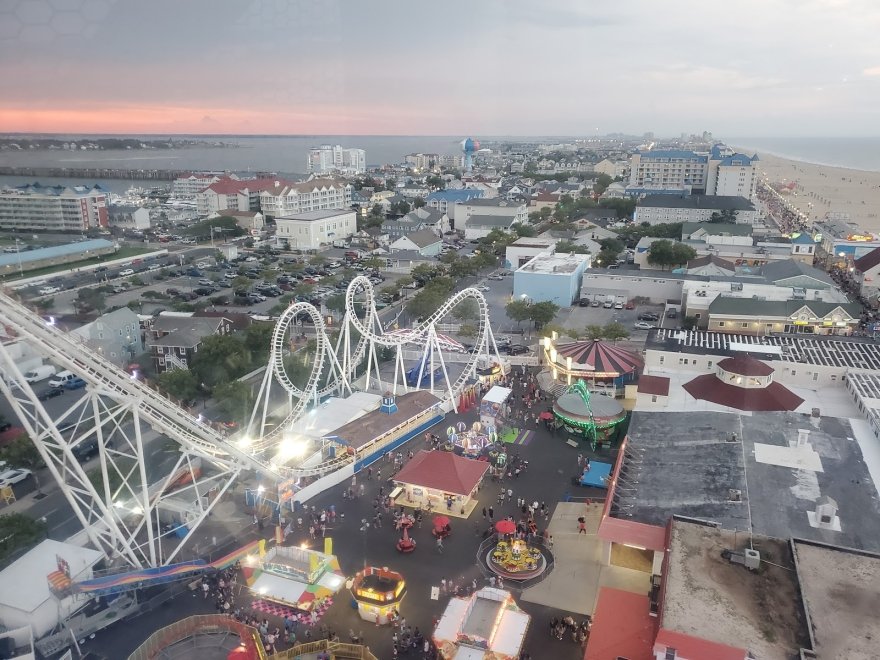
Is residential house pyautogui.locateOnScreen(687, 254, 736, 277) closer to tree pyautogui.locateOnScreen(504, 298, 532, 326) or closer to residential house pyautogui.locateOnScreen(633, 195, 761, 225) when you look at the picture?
tree pyautogui.locateOnScreen(504, 298, 532, 326)

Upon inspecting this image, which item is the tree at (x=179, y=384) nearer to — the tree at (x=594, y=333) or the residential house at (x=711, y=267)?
the tree at (x=594, y=333)

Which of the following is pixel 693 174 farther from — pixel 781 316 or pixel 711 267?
pixel 781 316

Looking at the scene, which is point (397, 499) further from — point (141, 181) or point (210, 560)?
point (141, 181)

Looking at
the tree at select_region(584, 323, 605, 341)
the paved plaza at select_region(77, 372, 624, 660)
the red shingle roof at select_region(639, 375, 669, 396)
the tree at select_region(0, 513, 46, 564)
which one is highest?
the red shingle roof at select_region(639, 375, 669, 396)

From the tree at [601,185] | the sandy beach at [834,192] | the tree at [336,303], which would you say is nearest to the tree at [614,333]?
the tree at [336,303]

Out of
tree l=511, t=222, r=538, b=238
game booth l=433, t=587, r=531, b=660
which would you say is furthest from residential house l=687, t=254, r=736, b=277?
game booth l=433, t=587, r=531, b=660

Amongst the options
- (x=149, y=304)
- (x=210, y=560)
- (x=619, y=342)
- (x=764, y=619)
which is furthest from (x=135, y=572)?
(x=149, y=304)

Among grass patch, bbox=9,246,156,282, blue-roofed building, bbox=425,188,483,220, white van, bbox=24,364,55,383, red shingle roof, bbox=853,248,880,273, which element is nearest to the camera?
white van, bbox=24,364,55,383
